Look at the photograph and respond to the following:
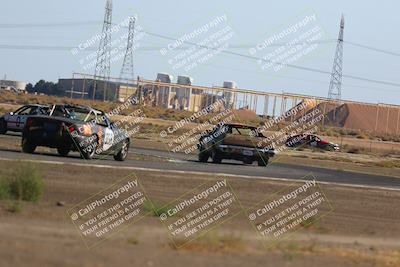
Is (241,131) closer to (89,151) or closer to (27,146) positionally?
(89,151)

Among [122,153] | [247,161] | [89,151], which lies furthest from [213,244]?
[247,161]

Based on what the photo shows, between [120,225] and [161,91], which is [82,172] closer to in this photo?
[120,225]

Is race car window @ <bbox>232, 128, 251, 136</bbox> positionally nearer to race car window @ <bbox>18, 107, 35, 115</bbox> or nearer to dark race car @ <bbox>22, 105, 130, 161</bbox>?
dark race car @ <bbox>22, 105, 130, 161</bbox>

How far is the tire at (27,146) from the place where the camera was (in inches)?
930

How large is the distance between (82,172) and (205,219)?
586 centimetres

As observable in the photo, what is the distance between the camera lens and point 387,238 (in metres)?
14.9

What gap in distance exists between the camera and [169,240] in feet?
38.6

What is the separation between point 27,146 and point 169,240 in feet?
42.6

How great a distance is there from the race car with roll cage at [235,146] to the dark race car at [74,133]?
553 centimetres

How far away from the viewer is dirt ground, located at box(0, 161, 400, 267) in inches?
380

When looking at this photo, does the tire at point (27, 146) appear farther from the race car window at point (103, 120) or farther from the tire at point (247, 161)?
the tire at point (247, 161)

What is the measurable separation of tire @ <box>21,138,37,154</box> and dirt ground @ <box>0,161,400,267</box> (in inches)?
143

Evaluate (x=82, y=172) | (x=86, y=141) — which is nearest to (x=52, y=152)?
(x=86, y=141)

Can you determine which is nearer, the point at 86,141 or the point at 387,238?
the point at 387,238
